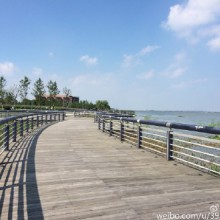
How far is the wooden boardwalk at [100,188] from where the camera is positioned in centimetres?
468

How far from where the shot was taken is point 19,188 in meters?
5.91

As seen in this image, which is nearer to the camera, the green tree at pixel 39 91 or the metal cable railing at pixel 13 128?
the metal cable railing at pixel 13 128

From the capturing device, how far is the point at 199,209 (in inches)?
186

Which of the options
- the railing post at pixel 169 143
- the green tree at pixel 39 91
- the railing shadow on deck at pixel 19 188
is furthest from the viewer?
the green tree at pixel 39 91

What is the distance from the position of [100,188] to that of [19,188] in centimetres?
158

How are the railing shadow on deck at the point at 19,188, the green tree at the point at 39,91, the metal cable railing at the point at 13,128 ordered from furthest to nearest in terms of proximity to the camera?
the green tree at the point at 39,91
the metal cable railing at the point at 13,128
the railing shadow on deck at the point at 19,188

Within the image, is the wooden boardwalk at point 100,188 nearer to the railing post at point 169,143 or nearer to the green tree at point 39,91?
the railing post at point 169,143

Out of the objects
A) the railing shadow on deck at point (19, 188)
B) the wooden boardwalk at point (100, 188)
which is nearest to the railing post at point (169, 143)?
the wooden boardwalk at point (100, 188)

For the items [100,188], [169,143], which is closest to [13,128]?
[169,143]

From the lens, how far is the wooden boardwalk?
4.68m

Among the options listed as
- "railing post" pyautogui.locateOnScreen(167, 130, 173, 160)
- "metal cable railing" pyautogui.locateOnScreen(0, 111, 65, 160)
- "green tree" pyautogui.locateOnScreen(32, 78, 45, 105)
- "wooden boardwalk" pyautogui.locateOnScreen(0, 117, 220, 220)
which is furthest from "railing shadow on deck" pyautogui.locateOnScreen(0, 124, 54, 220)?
"green tree" pyautogui.locateOnScreen(32, 78, 45, 105)

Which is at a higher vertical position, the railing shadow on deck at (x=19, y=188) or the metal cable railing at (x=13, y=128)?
the metal cable railing at (x=13, y=128)

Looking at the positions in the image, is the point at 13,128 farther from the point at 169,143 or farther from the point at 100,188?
the point at 100,188

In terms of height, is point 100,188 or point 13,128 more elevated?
point 13,128
